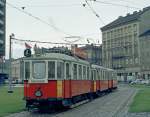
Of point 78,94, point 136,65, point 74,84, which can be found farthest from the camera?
point 136,65

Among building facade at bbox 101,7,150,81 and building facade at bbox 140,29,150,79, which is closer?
building facade at bbox 140,29,150,79

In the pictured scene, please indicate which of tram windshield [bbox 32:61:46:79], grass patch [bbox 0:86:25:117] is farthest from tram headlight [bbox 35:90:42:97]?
grass patch [bbox 0:86:25:117]

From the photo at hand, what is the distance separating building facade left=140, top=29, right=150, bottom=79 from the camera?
387ft

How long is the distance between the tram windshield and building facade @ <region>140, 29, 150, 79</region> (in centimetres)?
9315

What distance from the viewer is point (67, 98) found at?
26594 mm

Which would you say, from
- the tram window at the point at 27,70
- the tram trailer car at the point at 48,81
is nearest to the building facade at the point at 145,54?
the tram trailer car at the point at 48,81

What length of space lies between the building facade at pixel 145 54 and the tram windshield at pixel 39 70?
9315cm

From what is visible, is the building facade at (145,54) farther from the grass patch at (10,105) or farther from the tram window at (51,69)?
the tram window at (51,69)

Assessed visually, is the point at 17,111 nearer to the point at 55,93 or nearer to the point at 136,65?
the point at 55,93

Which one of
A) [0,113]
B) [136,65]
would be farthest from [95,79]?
[136,65]

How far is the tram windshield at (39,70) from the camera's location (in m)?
25.1

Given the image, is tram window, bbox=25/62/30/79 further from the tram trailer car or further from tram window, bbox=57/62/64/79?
tram window, bbox=57/62/64/79

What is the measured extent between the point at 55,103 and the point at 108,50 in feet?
343

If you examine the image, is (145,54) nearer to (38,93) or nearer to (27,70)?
(27,70)
